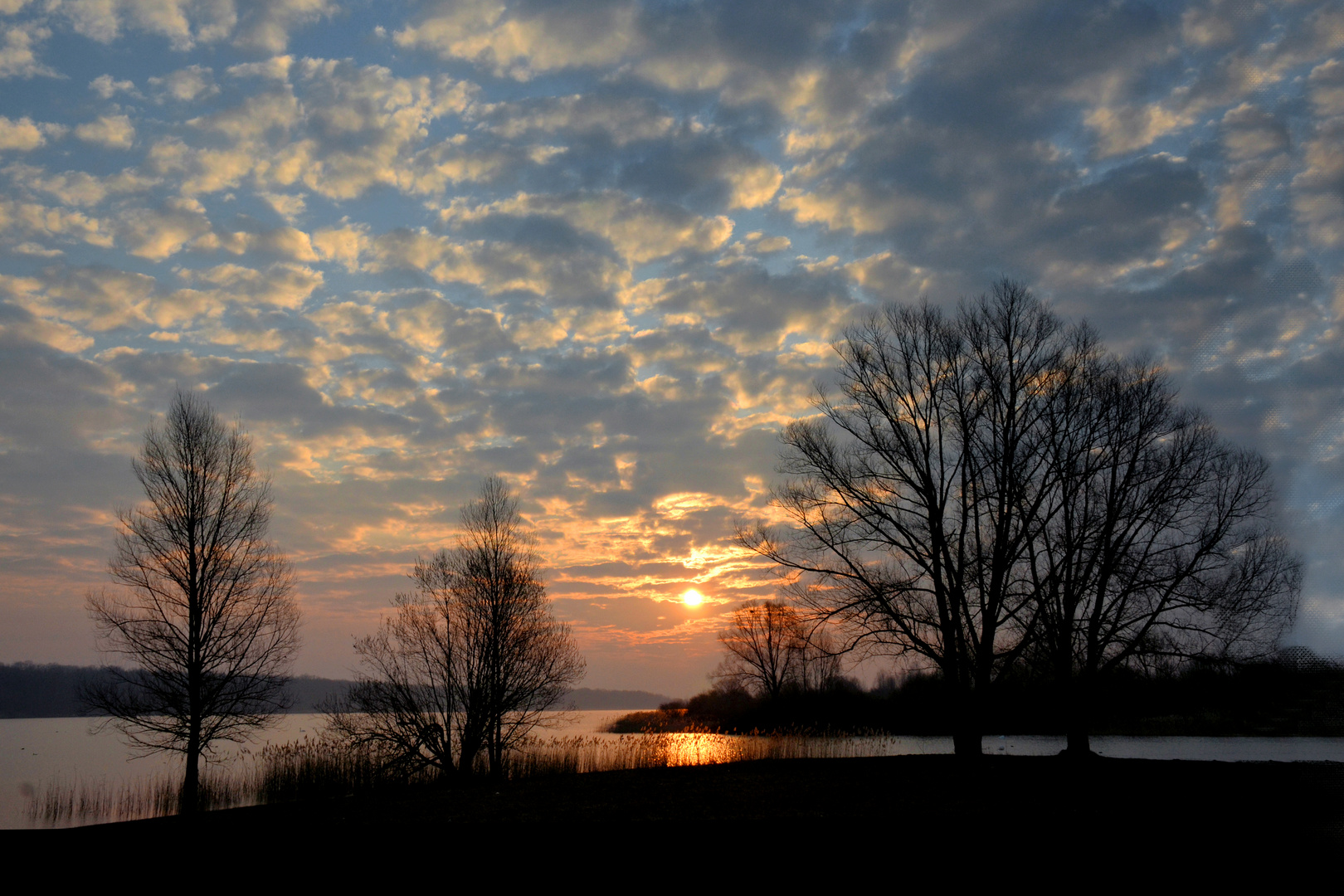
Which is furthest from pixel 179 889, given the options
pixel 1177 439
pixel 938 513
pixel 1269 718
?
pixel 1269 718

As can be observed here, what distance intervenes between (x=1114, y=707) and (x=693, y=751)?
18.3 meters

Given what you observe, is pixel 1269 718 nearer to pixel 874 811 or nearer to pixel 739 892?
pixel 874 811

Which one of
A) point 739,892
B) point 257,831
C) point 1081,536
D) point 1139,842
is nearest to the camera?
point 739,892

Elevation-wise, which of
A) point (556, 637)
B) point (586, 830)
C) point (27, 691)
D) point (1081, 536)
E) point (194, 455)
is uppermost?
point (194, 455)

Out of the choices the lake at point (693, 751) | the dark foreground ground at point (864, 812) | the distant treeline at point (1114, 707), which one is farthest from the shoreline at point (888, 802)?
the lake at point (693, 751)

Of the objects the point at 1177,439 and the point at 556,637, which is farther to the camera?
the point at 556,637

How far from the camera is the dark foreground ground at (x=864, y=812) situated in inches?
390

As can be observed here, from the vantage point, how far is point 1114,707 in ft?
107

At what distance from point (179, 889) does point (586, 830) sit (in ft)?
15.2

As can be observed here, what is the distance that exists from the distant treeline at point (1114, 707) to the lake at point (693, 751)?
108 cm

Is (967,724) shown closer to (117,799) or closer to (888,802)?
(888,802)

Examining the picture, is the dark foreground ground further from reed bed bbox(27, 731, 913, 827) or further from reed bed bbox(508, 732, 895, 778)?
reed bed bbox(508, 732, 895, 778)

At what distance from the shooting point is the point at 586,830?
10516 millimetres

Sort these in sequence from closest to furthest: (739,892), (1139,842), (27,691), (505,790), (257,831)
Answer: (739,892), (1139,842), (257,831), (505,790), (27,691)
